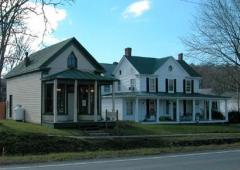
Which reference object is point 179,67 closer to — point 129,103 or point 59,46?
point 129,103

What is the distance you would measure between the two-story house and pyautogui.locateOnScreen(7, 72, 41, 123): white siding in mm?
11679

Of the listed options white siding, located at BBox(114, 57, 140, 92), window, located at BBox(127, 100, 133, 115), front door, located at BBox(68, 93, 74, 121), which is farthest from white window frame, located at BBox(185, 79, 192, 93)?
front door, located at BBox(68, 93, 74, 121)

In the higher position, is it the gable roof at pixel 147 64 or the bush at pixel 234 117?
the gable roof at pixel 147 64

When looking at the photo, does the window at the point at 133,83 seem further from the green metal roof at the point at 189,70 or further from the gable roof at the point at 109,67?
the green metal roof at the point at 189,70

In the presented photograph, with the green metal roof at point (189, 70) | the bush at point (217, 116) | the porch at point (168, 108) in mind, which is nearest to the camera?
the porch at point (168, 108)

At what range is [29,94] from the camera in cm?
3866

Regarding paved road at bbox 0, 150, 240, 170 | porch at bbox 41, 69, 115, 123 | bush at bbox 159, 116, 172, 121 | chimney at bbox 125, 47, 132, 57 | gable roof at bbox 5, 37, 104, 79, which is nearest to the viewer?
paved road at bbox 0, 150, 240, 170

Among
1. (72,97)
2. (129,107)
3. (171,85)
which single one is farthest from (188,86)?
(72,97)

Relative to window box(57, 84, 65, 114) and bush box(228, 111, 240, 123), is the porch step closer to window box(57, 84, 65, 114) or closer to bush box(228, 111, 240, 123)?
window box(57, 84, 65, 114)

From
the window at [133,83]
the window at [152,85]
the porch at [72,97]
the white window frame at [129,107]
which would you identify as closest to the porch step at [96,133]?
the porch at [72,97]

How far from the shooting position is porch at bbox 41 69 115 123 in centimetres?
3347

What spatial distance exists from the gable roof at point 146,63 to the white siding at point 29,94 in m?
15.1

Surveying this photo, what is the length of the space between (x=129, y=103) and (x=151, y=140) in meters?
23.3

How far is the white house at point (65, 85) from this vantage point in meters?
35.0
